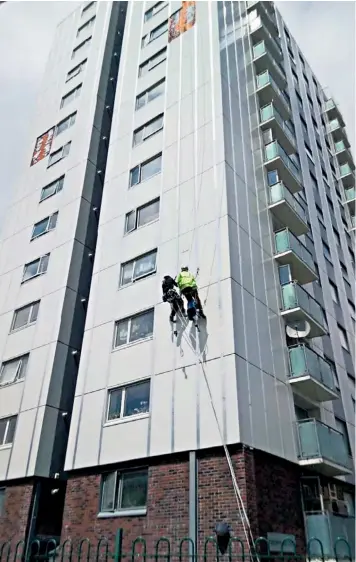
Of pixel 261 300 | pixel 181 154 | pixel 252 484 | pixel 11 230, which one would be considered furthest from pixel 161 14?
pixel 252 484

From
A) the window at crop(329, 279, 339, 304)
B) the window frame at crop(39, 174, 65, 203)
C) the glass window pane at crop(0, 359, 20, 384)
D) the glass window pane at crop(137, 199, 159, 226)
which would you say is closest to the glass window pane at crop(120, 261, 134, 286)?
the glass window pane at crop(137, 199, 159, 226)

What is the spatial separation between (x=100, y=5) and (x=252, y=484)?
32.4m

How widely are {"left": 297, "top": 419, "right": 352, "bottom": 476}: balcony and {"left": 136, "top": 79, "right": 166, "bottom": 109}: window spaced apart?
16.5 metres

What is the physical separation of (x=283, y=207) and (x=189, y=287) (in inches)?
275

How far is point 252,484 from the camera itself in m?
11.2

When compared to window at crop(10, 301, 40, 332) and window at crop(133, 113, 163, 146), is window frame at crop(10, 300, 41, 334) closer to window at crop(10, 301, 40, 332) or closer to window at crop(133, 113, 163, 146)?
window at crop(10, 301, 40, 332)

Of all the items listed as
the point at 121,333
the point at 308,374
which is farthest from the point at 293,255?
the point at 121,333

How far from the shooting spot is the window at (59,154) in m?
24.8

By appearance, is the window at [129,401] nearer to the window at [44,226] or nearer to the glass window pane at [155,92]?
the window at [44,226]

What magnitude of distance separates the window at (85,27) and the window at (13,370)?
933 inches

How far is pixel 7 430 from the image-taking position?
16.6m

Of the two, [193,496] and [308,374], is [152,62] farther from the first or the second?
[193,496]

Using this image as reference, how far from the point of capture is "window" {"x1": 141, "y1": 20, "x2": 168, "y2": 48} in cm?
2583

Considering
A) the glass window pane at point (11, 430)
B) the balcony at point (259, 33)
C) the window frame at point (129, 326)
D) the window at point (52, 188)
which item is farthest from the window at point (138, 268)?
the balcony at point (259, 33)
